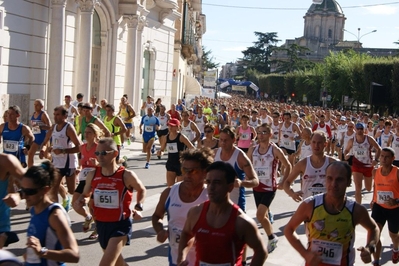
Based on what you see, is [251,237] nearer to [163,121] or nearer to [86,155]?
[86,155]

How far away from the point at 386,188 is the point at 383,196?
0.36ft

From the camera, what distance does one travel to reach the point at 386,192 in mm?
8258

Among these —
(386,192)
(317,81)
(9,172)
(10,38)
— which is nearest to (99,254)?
(9,172)

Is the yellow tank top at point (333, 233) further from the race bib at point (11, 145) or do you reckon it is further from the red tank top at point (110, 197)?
the race bib at point (11, 145)

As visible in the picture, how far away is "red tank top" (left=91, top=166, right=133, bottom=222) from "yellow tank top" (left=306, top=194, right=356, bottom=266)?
208 cm

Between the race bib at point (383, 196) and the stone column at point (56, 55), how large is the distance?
43.1 feet

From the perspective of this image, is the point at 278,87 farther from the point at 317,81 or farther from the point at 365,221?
the point at 365,221

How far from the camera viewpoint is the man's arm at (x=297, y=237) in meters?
4.78

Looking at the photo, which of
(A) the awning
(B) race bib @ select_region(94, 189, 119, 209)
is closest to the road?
(B) race bib @ select_region(94, 189, 119, 209)

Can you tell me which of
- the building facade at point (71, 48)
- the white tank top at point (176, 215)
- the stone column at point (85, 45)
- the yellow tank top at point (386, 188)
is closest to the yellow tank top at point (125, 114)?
the building facade at point (71, 48)

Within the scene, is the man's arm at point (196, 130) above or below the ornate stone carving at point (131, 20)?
below

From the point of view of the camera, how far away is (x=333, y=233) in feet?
15.9

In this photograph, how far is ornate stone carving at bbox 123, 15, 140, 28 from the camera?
26.2 m

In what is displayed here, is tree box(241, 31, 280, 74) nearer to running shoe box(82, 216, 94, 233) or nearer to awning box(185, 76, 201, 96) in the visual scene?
awning box(185, 76, 201, 96)
